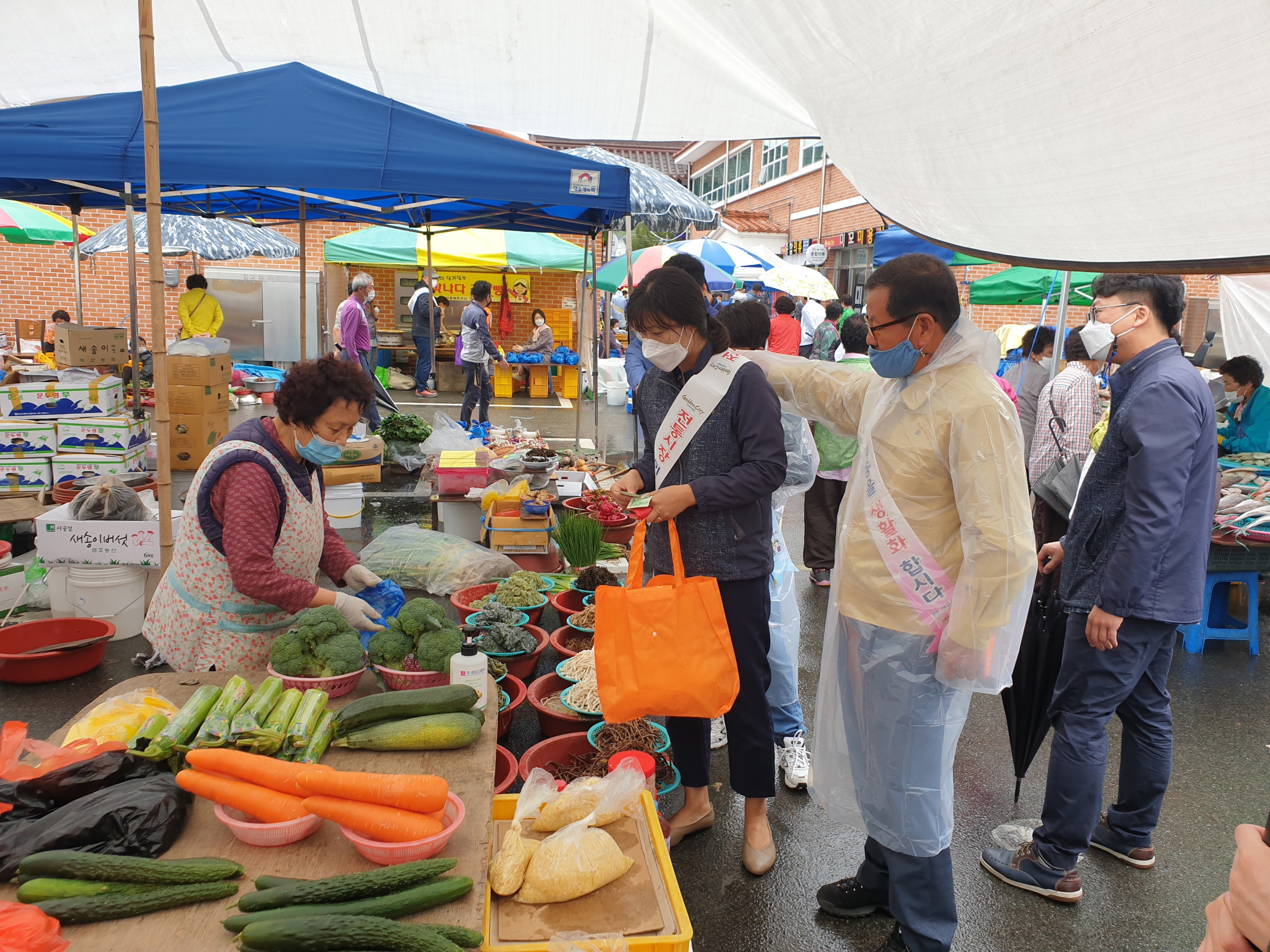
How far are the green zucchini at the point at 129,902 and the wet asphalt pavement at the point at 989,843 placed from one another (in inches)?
66.6

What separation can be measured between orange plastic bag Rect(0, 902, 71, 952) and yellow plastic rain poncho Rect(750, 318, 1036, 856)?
6.83 feet

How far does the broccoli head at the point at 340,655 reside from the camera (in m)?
2.65

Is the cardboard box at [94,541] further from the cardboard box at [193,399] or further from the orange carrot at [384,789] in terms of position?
the cardboard box at [193,399]

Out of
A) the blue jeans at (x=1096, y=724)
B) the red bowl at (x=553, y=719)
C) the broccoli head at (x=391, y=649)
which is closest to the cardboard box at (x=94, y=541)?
the red bowl at (x=553, y=719)

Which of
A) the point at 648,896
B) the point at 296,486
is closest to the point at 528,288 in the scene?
the point at 296,486

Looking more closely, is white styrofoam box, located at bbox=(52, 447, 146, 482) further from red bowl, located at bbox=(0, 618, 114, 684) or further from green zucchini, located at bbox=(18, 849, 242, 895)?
green zucchini, located at bbox=(18, 849, 242, 895)

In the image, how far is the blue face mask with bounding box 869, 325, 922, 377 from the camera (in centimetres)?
240

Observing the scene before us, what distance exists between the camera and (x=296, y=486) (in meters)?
3.16

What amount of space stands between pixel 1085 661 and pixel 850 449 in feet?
10.2

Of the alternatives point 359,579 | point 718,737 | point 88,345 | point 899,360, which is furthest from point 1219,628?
point 88,345

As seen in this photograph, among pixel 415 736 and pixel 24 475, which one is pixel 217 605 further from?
pixel 24 475

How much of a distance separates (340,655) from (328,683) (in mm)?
92

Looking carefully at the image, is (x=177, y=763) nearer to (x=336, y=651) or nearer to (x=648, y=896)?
(x=336, y=651)

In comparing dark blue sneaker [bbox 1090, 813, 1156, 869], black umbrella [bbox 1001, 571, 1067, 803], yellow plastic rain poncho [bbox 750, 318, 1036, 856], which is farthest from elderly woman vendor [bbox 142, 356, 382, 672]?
dark blue sneaker [bbox 1090, 813, 1156, 869]
